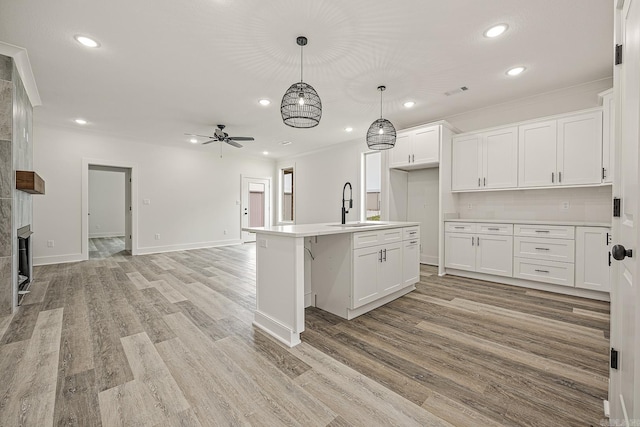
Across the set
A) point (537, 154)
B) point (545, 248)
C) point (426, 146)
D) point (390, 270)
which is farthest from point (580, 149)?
point (390, 270)

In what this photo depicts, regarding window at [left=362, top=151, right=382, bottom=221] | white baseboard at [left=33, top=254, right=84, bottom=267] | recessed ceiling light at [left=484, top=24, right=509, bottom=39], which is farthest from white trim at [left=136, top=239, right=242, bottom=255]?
recessed ceiling light at [left=484, top=24, right=509, bottom=39]

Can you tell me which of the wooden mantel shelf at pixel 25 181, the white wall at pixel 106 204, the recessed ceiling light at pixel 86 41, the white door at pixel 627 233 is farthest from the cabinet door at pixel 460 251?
the white wall at pixel 106 204

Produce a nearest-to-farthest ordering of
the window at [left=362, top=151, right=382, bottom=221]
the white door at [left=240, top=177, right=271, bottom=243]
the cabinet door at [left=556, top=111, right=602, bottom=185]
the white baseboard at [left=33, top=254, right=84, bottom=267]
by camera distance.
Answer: the cabinet door at [left=556, top=111, right=602, bottom=185], the white baseboard at [left=33, top=254, right=84, bottom=267], the window at [left=362, top=151, right=382, bottom=221], the white door at [left=240, top=177, right=271, bottom=243]

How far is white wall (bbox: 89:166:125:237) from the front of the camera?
31.4 ft

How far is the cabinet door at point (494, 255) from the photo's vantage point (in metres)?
3.87

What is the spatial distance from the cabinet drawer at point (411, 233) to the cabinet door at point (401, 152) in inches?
68.1

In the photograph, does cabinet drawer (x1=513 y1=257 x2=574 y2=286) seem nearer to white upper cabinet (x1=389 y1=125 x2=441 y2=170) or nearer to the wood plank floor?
the wood plank floor

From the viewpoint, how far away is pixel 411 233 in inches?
138

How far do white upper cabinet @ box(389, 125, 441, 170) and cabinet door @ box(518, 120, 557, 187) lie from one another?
1.12 m

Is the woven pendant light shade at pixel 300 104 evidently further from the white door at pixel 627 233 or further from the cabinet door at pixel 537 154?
the cabinet door at pixel 537 154

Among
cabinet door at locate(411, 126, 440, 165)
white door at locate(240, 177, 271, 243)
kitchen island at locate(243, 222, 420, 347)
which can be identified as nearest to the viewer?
kitchen island at locate(243, 222, 420, 347)

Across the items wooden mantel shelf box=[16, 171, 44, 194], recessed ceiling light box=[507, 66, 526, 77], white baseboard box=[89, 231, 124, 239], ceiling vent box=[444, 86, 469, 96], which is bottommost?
white baseboard box=[89, 231, 124, 239]

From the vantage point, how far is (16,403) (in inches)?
60.7

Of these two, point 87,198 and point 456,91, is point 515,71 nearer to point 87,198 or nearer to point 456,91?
point 456,91
